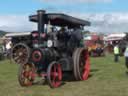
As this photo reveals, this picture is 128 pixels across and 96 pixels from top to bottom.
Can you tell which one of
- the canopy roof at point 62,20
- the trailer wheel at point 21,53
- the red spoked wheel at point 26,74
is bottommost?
the red spoked wheel at point 26,74

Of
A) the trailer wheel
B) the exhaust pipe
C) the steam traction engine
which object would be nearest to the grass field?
the steam traction engine

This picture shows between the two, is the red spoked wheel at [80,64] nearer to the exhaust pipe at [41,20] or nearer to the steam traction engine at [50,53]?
the steam traction engine at [50,53]

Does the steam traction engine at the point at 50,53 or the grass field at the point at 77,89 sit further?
the steam traction engine at the point at 50,53

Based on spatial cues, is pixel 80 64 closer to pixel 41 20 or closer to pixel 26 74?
pixel 26 74

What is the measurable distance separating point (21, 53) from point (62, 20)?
1.84 metres

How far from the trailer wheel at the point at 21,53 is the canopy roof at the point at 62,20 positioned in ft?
3.63

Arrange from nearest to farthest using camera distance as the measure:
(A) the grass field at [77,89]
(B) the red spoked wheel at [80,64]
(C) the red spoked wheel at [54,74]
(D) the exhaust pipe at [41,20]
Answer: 1. (A) the grass field at [77,89]
2. (C) the red spoked wheel at [54,74]
3. (D) the exhaust pipe at [41,20]
4. (B) the red spoked wheel at [80,64]

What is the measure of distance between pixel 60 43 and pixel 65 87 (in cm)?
167

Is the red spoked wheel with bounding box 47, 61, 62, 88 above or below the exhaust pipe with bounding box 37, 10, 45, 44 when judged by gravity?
below

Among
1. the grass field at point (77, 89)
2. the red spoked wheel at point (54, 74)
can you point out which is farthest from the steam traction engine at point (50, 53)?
the grass field at point (77, 89)

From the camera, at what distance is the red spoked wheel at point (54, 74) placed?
11031 millimetres

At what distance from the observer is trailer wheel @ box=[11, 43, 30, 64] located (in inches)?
456

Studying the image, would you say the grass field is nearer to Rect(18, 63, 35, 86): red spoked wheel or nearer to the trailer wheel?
Rect(18, 63, 35, 86): red spoked wheel

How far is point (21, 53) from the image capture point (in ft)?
39.0
